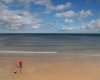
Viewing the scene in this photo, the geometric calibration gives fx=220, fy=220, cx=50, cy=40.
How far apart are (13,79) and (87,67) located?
9.46 metres

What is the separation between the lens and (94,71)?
23234 mm

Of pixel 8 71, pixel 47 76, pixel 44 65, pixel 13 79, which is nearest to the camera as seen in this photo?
pixel 13 79

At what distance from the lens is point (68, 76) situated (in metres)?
21.2

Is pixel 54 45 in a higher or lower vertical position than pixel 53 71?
higher

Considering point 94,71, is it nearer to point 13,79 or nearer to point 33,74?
point 33,74

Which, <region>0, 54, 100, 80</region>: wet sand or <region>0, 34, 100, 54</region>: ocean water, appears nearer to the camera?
<region>0, 54, 100, 80</region>: wet sand

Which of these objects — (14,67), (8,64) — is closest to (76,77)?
(14,67)

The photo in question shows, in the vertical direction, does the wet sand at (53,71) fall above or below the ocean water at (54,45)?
below

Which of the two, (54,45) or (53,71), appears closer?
(53,71)

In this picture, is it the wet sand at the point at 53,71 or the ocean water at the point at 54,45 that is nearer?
the wet sand at the point at 53,71

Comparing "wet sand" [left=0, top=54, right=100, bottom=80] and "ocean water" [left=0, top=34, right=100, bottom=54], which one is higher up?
"ocean water" [left=0, top=34, right=100, bottom=54]

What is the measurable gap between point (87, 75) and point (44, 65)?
6.37 m

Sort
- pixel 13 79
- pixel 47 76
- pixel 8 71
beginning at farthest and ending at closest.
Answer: pixel 8 71
pixel 47 76
pixel 13 79

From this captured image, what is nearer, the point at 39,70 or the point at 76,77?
the point at 76,77
